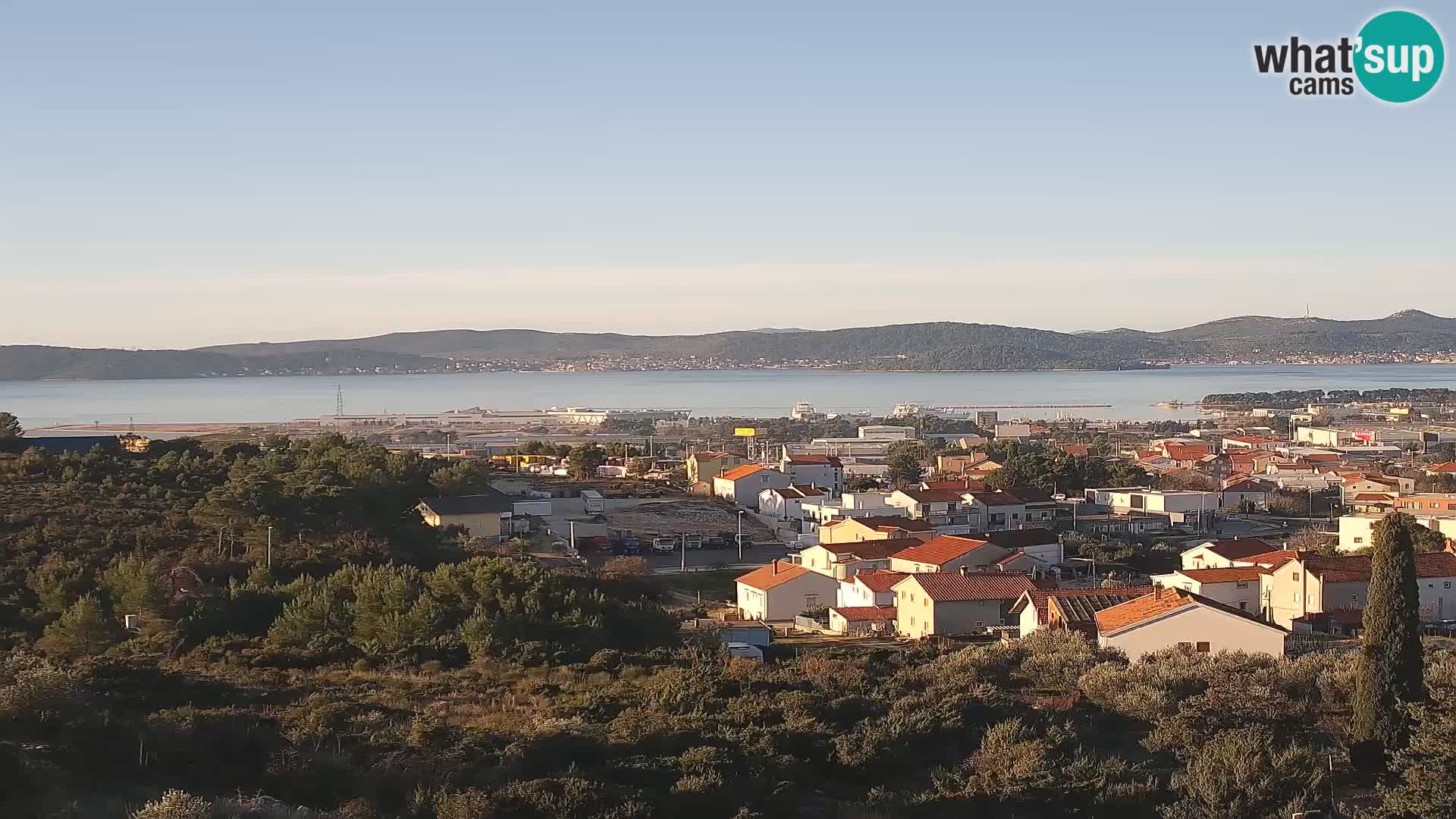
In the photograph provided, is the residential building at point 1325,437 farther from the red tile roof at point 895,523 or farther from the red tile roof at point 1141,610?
the red tile roof at point 1141,610

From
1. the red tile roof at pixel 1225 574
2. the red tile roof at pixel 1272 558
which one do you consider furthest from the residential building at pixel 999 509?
the red tile roof at pixel 1225 574

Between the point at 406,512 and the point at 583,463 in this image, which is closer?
the point at 406,512

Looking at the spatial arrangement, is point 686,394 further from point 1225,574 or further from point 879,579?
point 1225,574

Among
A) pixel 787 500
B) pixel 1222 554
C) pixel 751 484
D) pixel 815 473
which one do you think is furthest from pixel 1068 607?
pixel 815 473

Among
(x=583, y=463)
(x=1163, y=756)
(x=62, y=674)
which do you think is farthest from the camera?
(x=583, y=463)

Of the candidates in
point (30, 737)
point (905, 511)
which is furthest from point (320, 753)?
point (905, 511)

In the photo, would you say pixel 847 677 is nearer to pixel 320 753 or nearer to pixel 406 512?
pixel 320 753

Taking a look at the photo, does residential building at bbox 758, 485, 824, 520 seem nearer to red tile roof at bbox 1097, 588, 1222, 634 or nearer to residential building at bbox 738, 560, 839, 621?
residential building at bbox 738, 560, 839, 621
